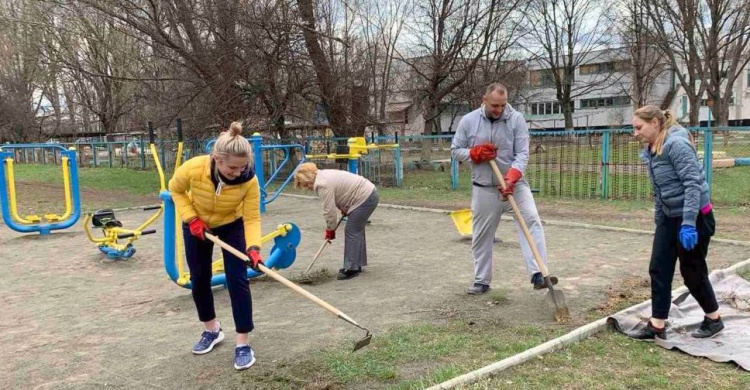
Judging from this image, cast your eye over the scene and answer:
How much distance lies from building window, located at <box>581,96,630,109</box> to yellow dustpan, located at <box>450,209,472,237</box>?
5595 cm

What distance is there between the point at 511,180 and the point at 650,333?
1.48 metres

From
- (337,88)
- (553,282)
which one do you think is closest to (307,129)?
(337,88)

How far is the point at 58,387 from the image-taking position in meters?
3.40

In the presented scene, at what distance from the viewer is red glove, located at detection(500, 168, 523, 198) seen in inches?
184

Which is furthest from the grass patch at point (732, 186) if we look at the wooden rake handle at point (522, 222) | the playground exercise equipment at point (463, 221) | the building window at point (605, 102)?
the building window at point (605, 102)

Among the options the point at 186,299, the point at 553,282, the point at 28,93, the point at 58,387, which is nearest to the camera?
the point at 58,387

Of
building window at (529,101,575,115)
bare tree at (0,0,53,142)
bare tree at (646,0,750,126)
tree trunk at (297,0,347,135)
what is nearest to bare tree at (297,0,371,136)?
tree trunk at (297,0,347,135)

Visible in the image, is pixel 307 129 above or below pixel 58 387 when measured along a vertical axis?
above

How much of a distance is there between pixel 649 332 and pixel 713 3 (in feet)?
93.8

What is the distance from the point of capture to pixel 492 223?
16.1ft

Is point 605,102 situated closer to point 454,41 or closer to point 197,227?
point 454,41

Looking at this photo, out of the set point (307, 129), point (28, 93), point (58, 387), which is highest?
point (28, 93)

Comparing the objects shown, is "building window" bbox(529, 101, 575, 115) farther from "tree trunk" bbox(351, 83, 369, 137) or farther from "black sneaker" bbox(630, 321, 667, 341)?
"black sneaker" bbox(630, 321, 667, 341)

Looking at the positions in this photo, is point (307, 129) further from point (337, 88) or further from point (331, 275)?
point (331, 275)
